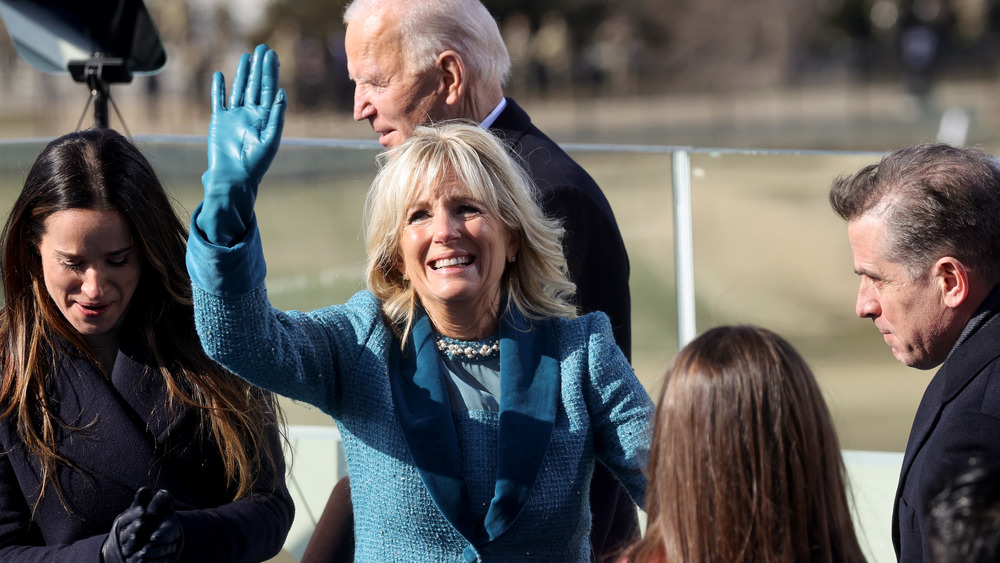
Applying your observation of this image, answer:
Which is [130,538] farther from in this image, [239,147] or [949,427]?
[949,427]

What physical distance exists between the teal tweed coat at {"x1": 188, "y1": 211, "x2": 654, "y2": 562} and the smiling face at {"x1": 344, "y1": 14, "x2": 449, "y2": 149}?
0.87 metres

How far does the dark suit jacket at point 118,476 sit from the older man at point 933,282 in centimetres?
112

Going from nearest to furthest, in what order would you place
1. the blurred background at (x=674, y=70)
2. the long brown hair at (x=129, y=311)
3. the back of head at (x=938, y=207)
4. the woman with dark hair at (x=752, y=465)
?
the woman with dark hair at (x=752, y=465) < the back of head at (x=938, y=207) < the long brown hair at (x=129, y=311) < the blurred background at (x=674, y=70)

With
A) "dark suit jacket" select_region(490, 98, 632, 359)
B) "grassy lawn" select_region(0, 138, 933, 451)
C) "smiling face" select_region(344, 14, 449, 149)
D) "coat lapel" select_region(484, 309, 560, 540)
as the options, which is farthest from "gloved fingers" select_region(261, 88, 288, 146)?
"grassy lawn" select_region(0, 138, 933, 451)

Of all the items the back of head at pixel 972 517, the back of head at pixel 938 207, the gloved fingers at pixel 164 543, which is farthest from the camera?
the back of head at pixel 938 207

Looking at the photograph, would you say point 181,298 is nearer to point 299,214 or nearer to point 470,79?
point 470,79

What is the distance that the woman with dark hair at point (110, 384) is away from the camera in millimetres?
1957

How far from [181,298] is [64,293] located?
199mm

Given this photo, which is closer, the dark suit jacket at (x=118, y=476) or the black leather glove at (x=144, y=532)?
the black leather glove at (x=144, y=532)

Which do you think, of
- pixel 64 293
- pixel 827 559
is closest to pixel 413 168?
pixel 64 293

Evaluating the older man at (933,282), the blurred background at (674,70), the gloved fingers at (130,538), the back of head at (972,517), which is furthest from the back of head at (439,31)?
the blurred background at (674,70)

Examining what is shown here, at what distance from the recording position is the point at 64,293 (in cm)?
201

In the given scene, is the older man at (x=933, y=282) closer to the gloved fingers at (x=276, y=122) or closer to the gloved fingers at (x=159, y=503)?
the gloved fingers at (x=276, y=122)

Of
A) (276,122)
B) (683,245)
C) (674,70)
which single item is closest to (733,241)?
(683,245)
